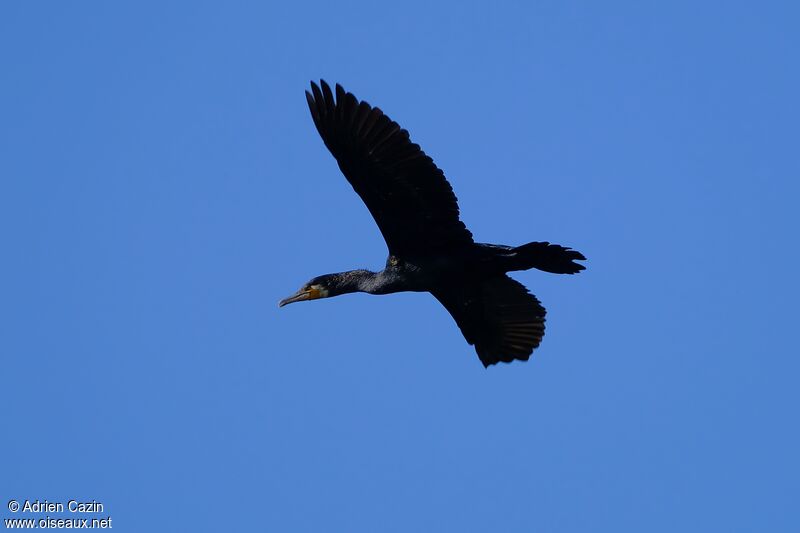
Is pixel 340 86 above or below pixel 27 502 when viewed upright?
above

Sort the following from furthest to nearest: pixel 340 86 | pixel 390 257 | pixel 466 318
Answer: pixel 466 318
pixel 390 257
pixel 340 86

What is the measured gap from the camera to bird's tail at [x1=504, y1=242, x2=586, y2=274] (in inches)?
467

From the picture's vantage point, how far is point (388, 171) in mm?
11922

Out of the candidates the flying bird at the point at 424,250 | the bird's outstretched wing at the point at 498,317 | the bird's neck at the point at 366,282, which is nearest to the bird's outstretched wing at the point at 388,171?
the flying bird at the point at 424,250

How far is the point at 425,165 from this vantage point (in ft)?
38.7

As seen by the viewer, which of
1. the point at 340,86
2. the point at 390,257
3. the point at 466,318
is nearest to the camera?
the point at 340,86

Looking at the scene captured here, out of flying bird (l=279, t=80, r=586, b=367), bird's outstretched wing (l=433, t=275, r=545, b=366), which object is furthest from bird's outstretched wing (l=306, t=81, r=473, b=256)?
bird's outstretched wing (l=433, t=275, r=545, b=366)

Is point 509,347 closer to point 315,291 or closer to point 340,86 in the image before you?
point 315,291

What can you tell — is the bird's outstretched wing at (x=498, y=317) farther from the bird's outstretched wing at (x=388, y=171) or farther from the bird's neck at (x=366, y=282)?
the bird's outstretched wing at (x=388, y=171)

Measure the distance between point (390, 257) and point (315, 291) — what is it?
123 centimetres

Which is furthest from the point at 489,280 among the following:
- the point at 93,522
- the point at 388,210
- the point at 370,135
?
the point at 93,522

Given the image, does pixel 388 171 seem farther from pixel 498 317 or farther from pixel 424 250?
pixel 498 317

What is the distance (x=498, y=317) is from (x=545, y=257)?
1.96 m

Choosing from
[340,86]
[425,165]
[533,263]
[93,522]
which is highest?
[340,86]
